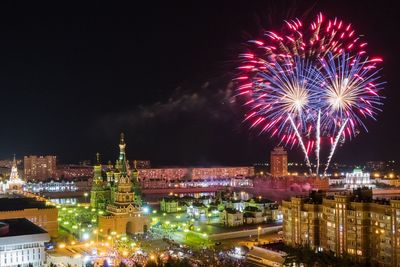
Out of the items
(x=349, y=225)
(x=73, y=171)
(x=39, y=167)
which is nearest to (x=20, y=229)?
(x=349, y=225)

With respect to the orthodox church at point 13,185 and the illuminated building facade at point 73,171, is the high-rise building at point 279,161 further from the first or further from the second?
the orthodox church at point 13,185

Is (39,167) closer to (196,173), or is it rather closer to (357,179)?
(196,173)

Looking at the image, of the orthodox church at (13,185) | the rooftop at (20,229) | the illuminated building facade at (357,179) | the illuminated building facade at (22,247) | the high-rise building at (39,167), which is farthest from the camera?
the high-rise building at (39,167)

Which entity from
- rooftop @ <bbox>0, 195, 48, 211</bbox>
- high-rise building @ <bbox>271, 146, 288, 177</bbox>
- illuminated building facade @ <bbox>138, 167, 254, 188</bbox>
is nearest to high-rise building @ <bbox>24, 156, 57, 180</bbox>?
illuminated building facade @ <bbox>138, 167, 254, 188</bbox>

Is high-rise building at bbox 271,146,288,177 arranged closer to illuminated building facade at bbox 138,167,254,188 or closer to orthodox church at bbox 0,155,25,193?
illuminated building facade at bbox 138,167,254,188

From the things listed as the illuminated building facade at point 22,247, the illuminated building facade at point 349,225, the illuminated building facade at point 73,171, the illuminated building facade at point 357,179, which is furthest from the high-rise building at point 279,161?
the illuminated building facade at point 22,247

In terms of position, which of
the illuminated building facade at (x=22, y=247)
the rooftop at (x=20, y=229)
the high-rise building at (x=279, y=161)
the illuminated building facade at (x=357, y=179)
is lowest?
the illuminated building facade at (x=22, y=247)

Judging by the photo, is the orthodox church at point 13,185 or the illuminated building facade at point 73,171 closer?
the orthodox church at point 13,185
